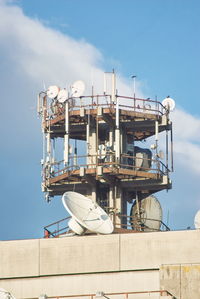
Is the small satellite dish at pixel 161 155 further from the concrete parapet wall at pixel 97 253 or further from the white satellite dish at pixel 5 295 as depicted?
the white satellite dish at pixel 5 295

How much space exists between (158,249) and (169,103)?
666 inches

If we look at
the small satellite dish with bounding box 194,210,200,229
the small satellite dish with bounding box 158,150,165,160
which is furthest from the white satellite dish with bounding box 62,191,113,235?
the small satellite dish with bounding box 158,150,165,160

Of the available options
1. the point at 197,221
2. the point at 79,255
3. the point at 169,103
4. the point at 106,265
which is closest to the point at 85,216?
the point at 79,255

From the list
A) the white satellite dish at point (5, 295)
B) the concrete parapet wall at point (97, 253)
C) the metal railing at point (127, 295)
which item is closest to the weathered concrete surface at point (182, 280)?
the concrete parapet wall at point (97, 253)

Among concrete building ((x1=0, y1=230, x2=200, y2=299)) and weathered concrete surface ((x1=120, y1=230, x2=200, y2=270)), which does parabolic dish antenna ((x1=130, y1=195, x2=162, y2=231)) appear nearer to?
concrete building ((x1=0, y1=230, x2=200, y2=299))

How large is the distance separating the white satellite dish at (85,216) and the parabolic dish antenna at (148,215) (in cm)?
616

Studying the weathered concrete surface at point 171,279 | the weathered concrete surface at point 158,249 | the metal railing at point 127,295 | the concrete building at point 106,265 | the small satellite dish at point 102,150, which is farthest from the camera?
the small satellite dish at point 102,150

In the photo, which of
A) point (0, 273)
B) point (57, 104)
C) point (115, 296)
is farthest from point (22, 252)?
point (57, 104)

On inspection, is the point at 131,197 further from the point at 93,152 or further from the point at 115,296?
the point at 115,296

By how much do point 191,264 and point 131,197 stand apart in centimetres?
1506

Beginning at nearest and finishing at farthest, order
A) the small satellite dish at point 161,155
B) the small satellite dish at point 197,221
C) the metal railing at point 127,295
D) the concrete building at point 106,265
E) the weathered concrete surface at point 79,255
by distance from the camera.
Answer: the metal railing at point 127,295 → the concrete building at point 106,265 → the weathered concrete surface at point 79,255 → the small satellite dish at point 197,221 → the small satellite dish at point 161,155

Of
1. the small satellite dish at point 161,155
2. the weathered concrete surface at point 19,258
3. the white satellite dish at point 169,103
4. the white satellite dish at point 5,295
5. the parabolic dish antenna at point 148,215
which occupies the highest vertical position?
the white satellite dish at point 169,103

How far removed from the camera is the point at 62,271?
82.7 m

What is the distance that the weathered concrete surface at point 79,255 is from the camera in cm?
8200
